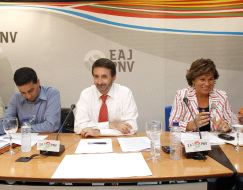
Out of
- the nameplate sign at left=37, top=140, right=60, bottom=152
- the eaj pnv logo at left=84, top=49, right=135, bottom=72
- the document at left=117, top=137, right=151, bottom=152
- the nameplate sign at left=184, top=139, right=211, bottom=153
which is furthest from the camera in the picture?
the eaj pnv logo at left=84, top=49, right=135, bottom=72

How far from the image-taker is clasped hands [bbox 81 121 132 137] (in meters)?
2.48

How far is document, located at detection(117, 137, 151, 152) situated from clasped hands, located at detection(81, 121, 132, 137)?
18 cm

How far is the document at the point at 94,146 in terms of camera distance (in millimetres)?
2064

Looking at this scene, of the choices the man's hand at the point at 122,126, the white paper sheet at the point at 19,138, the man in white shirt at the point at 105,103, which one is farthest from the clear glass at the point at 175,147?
the white paper sheet at the point at 19,138

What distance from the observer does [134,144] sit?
221cm

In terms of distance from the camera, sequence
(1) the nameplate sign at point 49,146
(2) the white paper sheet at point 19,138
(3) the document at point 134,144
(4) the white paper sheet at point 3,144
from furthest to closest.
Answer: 1. (2) the white paper sheet at point 19,138
2. (4) the white paper sheet at point 3,144
3. (3) the document at point 134,144
4. (1) the nameplate sign at point 49,146

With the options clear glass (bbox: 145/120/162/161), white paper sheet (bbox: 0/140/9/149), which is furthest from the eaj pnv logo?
clear glass (bbox: 145/120/162/161)

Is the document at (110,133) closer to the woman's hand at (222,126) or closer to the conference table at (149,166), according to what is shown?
the conference table at (149,166)

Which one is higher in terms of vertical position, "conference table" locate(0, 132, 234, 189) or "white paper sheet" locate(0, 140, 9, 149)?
"white paper sheet" locate(0, 140, 9, 149)

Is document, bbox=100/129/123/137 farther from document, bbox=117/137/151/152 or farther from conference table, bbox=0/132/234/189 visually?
conference table, bbox=0/132/234/189

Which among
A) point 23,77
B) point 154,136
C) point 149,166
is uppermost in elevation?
point 23,77

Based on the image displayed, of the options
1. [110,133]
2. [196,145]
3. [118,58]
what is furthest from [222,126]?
[118,58]

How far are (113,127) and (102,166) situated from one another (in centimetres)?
93

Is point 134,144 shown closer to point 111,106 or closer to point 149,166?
point 149,166
